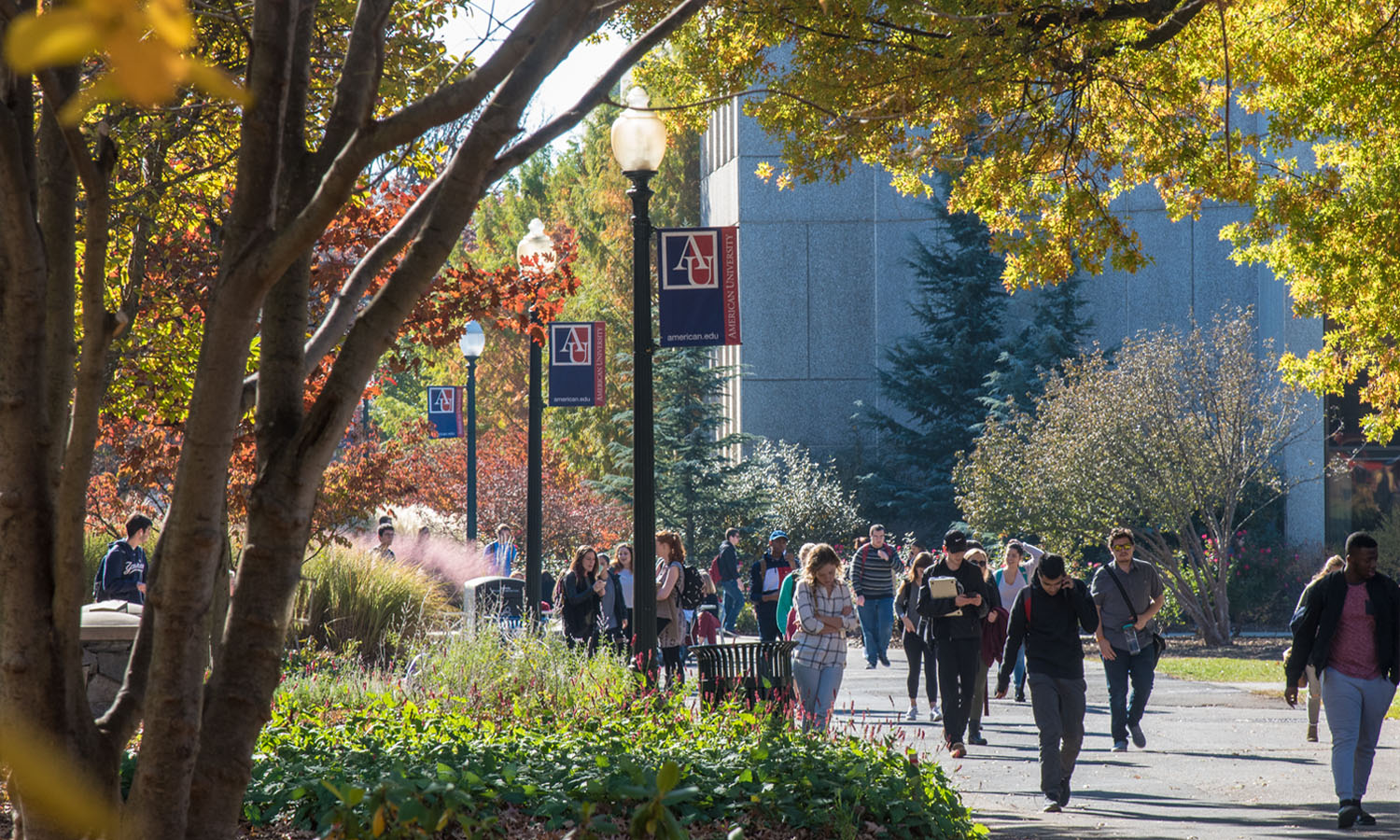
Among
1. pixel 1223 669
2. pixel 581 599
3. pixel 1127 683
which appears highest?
pixel 581 599

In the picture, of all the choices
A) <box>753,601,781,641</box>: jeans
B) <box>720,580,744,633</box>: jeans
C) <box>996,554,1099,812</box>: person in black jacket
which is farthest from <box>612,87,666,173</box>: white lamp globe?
<box>720,580,744,633</box>: jeans

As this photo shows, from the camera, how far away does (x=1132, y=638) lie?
12.1 m

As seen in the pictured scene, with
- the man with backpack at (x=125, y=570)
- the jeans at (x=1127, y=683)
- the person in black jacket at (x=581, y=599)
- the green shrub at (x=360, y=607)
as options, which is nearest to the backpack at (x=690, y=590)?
the person in black jacket at (x=581, y=599)

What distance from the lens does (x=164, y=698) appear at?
3738 mm

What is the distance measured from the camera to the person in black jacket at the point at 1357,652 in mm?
8898

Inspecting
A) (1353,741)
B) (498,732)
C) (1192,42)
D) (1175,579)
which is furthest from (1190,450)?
(498,732)

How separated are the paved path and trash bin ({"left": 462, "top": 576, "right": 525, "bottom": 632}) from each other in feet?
12.1

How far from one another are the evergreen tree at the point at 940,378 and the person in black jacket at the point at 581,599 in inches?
827

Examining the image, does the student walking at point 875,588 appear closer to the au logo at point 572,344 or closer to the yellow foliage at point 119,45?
the au logo at point 572,344

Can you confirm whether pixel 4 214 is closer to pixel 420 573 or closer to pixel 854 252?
pixel 420 573

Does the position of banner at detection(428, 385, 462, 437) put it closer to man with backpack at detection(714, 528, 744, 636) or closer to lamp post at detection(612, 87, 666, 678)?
man with backpack at detection(714, 528, 744, 636)

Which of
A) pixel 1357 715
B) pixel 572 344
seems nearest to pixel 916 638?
pixel 572 344

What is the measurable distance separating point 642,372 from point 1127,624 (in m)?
5.25

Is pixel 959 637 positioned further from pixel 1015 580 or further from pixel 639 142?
pixel 639 142
